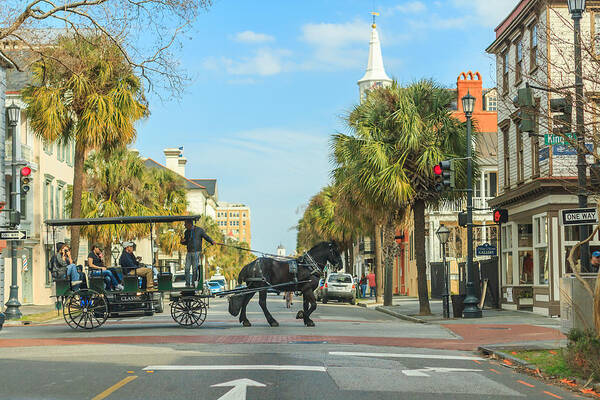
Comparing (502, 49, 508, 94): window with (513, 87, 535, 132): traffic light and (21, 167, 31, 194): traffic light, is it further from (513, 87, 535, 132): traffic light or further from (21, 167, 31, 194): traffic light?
(21, 167, 31, 194): traffic light

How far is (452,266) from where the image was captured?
55.9 meters

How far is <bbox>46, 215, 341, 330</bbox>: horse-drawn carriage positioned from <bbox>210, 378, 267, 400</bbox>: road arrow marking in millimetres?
9011

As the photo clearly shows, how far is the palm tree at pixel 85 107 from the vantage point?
31.8 meters

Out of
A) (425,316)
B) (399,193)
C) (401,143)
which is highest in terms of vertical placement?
(401,143)

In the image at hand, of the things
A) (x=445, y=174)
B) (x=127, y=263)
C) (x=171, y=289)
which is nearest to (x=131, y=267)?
(x=127, y=263)

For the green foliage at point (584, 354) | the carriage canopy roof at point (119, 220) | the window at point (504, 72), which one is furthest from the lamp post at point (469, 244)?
the green foliage at point (584, 354)

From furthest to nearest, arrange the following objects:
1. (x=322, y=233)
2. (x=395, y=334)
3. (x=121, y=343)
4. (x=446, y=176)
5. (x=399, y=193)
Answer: (x=322, y=233), (x=399, y=193), (x=446, y=176), (x=395, y=334), (x=121, y=343)

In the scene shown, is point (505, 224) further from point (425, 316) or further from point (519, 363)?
point (519, 363)

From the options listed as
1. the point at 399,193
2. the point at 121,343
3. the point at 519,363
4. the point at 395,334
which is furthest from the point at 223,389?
the point at 399,193

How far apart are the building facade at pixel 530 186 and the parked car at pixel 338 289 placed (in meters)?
14.6

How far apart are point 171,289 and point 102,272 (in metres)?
1.77

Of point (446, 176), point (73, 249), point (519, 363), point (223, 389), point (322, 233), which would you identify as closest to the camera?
point (223, 389)

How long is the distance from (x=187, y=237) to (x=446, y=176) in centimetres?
878

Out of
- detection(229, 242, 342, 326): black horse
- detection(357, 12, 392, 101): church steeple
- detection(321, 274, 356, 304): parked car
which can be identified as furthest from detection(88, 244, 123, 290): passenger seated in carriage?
detection(357, 12, 392, 101): church steeple
